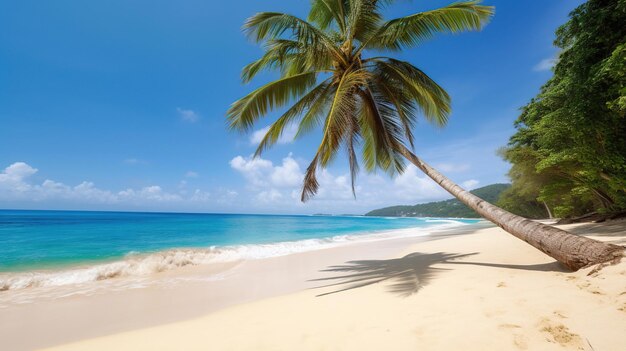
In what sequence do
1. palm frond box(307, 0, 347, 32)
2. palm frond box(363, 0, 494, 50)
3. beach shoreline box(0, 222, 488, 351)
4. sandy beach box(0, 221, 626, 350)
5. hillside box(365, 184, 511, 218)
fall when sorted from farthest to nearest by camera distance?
hillside box(365, 184, 511, 218), palm frond box(307, 0, 347, 32), palm frond box(363, 0, 494, 50), beach shoreline box(0, 222, 488, 351), sandy beach box(0, 221, 626, 350)

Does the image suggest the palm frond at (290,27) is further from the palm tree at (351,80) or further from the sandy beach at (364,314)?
the sandy beach at (364,314)

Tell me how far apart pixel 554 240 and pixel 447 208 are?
14234cm

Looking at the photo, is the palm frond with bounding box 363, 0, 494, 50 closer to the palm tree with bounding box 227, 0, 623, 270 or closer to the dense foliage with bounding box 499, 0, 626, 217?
the palm tree with bounding box 227, 0, 623, 270

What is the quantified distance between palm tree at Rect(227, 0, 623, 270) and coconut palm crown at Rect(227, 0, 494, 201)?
0.07 feet

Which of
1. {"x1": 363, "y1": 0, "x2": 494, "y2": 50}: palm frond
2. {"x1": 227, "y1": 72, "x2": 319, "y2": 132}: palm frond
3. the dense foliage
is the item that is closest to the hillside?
the dense foliage

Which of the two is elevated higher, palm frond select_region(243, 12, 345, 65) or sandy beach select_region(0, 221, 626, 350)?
palm frond select_region(243, 12, 345, 65)

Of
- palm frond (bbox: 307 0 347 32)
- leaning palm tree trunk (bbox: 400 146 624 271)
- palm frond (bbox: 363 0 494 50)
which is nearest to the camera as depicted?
leaning palm tree trunk (bbox: 400 146 624 271)

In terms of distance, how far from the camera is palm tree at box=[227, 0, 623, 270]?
5957 mm

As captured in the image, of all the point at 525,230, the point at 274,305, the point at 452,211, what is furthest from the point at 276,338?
the point at 452,211

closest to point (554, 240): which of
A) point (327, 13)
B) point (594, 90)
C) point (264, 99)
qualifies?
point (594, 90)

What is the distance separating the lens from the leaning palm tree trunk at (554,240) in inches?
138

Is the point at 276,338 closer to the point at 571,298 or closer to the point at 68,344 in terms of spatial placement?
the point at 68,344

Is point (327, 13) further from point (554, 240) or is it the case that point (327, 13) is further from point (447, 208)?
point (447, 208)

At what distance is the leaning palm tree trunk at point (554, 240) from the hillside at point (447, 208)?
107 meters
